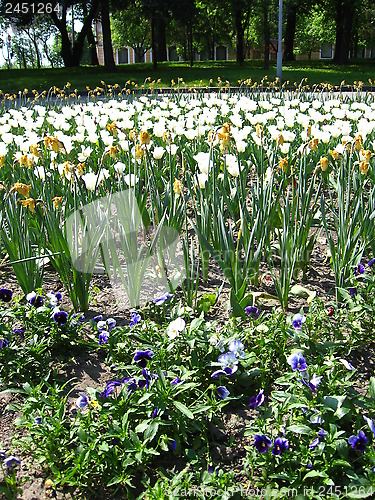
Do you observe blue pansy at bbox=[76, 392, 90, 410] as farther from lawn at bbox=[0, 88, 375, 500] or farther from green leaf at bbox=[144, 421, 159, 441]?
green leaf at bbox=[144, 421, 159, 441]

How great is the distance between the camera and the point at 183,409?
5.62 ft

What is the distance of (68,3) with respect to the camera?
73.6 ft

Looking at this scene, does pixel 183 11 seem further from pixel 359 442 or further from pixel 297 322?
pixel 359 442

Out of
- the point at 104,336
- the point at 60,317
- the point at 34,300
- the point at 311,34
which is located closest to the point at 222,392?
the point at 104,336

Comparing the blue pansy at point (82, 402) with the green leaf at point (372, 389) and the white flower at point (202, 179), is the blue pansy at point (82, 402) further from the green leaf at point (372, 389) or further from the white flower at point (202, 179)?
the white flower at point (202, 179)

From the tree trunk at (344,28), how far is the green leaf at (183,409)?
26.5 m

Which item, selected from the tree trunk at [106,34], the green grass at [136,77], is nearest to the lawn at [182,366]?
the green grass at [136,77]

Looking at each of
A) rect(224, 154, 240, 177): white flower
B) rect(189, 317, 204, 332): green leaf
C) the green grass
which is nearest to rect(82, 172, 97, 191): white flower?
rect(224, 154, 240, 177): white flower

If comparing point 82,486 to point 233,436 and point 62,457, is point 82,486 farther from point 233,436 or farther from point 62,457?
point 233,436

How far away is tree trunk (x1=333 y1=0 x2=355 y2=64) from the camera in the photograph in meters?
25.0

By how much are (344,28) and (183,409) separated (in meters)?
27.8

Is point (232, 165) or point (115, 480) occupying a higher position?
point (232, 165)

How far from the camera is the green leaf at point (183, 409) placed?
66.6 inches

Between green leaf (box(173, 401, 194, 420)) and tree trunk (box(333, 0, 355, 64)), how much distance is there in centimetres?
2653
